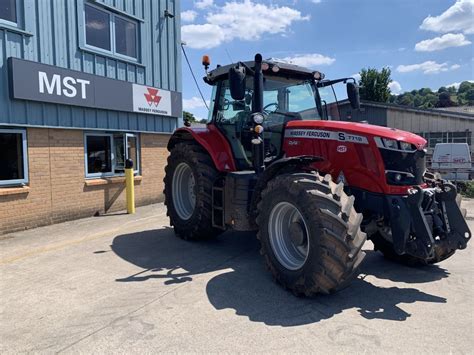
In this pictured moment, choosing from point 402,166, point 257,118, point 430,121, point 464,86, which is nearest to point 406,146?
point 402,166

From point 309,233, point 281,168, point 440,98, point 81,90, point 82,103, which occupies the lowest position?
point 309,233

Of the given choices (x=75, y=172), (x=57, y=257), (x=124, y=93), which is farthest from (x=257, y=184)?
(x=124, y=93)

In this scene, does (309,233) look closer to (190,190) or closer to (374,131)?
(374,131)

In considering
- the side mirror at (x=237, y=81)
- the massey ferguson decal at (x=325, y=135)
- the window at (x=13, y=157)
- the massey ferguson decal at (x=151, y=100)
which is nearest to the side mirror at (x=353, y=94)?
the massey ferguson decal at (x=325, y=135)

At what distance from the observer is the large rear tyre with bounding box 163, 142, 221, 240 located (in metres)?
6.14

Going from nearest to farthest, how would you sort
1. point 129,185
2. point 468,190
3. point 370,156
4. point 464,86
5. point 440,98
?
point 370,156 → point 129,185 → point 468,190 → point 440,98 → point 464,86

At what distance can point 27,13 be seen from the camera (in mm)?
7473

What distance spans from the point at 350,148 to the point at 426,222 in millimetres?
1111

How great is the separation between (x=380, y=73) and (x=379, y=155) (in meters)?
34.6

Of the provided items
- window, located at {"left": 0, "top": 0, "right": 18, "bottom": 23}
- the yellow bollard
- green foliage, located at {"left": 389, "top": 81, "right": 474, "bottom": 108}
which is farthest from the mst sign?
green foliage, located at {"left": 389, "top": 81, "right": 474, "bottom": 108}

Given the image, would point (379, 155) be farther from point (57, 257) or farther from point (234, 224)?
point (57, 257)

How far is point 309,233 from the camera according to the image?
3984 millimetres

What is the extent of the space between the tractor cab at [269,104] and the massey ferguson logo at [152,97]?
433 centimetres

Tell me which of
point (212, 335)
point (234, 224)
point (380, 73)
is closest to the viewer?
point (212, 335)
